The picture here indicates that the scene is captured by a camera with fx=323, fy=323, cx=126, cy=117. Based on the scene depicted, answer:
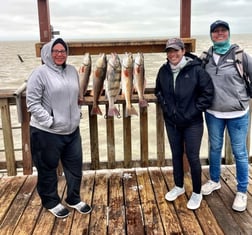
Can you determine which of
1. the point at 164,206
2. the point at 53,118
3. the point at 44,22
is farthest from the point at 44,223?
the point at 44,22

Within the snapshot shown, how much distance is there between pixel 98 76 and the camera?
2.84 metres

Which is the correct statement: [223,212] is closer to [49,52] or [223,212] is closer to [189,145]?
[189,145]

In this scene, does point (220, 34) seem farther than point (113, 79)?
No

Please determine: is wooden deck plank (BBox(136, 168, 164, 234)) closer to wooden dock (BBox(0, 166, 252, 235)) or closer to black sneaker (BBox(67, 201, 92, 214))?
wooden dock (BBox(0, 166, 252, 235))

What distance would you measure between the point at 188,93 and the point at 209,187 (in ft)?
3.44

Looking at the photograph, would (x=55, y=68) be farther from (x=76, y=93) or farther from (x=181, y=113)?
(x=181, y=113)

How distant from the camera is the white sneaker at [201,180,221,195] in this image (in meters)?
3.14

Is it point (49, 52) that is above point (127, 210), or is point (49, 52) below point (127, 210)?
above

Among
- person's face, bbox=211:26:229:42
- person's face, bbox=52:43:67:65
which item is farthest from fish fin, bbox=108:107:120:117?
person's face, bbox=211:26:229:42

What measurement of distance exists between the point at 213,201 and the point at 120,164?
1229 millimetres

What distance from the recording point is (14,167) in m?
3.70

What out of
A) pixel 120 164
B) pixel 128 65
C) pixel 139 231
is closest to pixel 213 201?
pixel 139 231

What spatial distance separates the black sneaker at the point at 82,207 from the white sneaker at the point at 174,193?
0.74 m

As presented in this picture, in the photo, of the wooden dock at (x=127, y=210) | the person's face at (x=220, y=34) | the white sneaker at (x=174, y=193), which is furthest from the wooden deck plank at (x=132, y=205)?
the person's face at (x=220, y=34)
